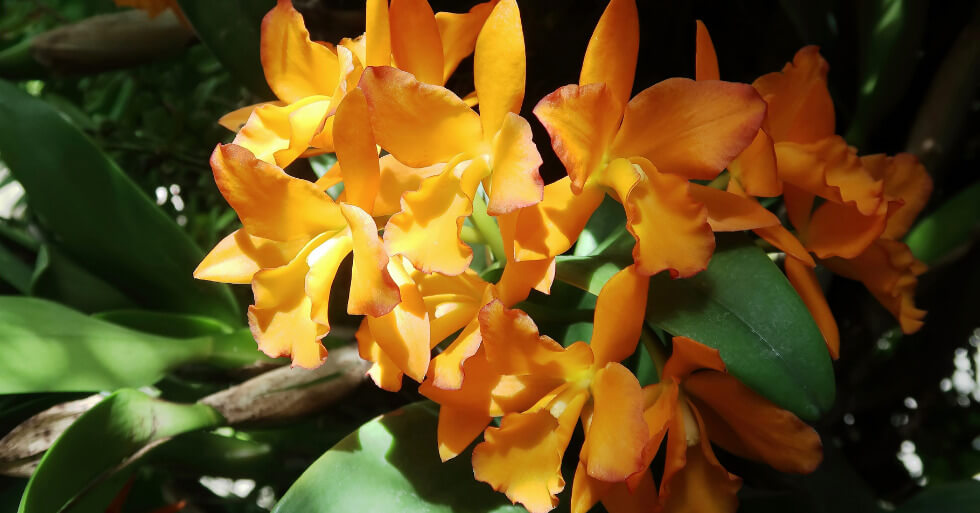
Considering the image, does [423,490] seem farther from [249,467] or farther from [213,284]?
[213,284]

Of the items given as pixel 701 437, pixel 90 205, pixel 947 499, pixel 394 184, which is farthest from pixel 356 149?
pixel 947 499

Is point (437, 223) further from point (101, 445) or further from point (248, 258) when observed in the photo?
point (101, 445)

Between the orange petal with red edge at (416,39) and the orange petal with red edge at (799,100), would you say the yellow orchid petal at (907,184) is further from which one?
the orange petal with red edge at (416,39)

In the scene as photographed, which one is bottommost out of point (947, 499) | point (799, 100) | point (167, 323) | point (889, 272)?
point (947, 499)

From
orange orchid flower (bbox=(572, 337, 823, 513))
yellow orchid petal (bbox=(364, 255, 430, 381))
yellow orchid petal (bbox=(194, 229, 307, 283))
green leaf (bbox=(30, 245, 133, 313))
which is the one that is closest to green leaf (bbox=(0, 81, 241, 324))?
green leaf (bbox=(30, 245, 133, 313))

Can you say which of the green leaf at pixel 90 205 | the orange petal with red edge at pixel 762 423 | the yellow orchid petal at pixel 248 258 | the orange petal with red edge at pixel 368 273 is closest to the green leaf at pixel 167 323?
the green leaf at pixel 90 205

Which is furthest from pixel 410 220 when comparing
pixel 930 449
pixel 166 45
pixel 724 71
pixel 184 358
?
A: pixel 930 449

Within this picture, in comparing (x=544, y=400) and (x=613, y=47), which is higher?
(x=613, y=47)
